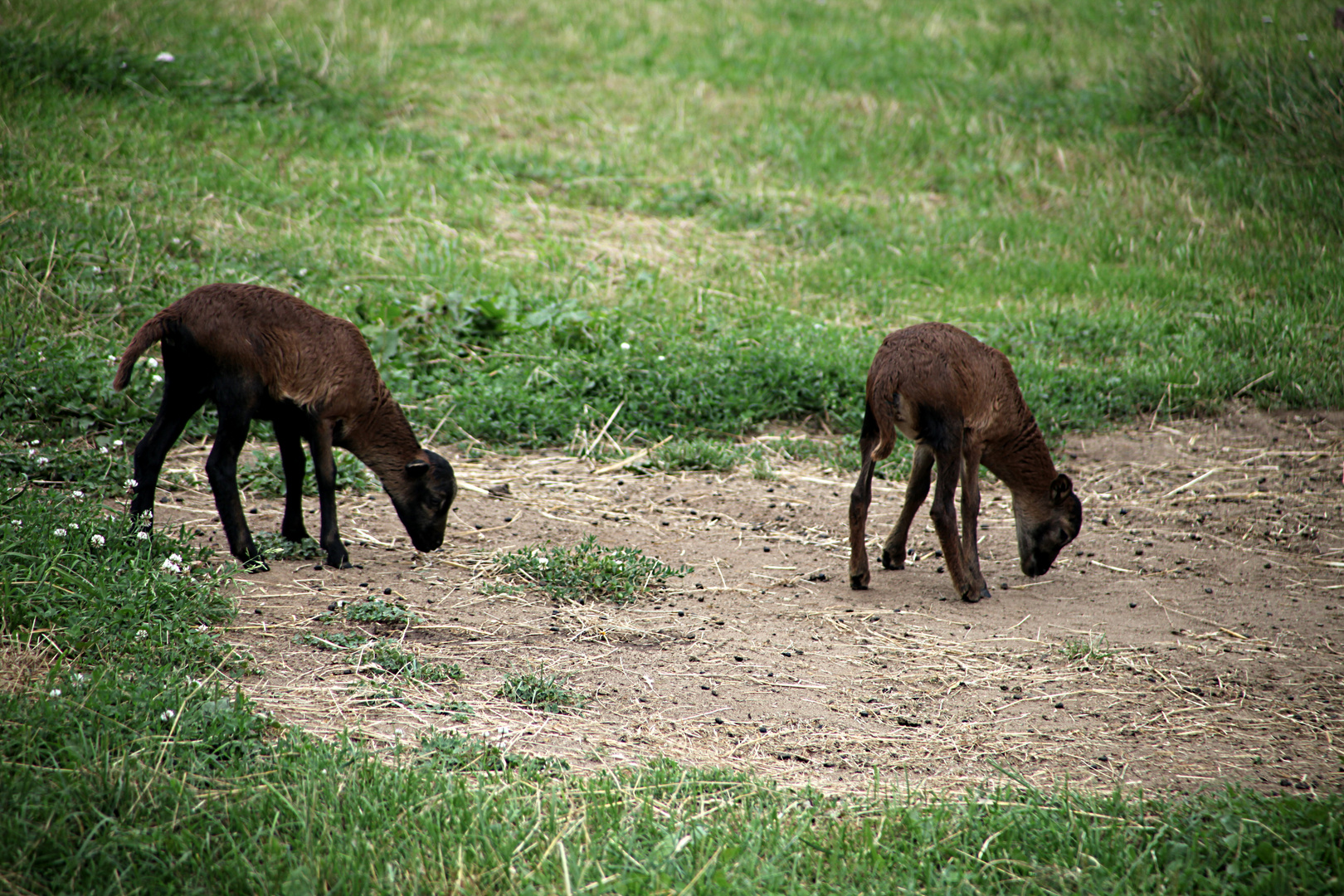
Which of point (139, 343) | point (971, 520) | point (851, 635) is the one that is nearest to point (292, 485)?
point (139, 343)

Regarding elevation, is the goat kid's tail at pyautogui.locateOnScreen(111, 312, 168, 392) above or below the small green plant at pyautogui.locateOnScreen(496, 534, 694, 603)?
above

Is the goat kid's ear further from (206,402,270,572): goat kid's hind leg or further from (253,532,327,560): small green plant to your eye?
(206,402,270,572): goat kid's hind leg

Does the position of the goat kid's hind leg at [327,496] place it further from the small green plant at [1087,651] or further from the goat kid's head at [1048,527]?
the goat kid's head at [1048,527]

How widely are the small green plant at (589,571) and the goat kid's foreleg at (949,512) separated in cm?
137

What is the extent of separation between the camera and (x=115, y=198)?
9.37 m

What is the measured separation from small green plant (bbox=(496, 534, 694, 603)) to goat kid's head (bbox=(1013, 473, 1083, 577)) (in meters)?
1.97

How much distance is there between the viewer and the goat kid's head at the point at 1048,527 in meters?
6.03

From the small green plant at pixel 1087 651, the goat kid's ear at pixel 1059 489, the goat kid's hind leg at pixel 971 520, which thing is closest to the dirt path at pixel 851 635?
the small green plant at pixel 1087 651

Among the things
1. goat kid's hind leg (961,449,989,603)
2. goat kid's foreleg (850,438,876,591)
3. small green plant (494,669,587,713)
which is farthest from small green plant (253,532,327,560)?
goat kid's hind leg (961,449,989,603)

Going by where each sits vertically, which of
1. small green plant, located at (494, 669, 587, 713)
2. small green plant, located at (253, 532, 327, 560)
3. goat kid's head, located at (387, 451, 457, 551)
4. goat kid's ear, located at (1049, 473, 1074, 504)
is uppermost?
goat kid's ear, located at (1049, 473, 1074, 504)

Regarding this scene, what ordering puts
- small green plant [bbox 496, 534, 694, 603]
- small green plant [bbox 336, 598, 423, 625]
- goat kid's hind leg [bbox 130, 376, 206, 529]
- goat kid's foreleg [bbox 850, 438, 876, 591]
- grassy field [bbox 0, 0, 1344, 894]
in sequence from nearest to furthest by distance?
grassy field [bbox 0, 0, 1344, 894] → small green plant [bbox 336, 598, 423, 625] → goat kid's hind leg [bbox 130, 376, 206, 529] → small green plant [bbox 496, 534, 694, 603] → goat kid's foreleg [bbox 850, 438, 876, 591]

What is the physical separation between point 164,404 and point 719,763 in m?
3.36

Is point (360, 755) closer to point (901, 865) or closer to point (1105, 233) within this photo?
point (901, 865)

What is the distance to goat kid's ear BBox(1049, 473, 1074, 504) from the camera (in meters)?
5.95
